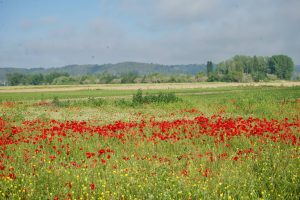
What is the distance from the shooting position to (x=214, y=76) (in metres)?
134

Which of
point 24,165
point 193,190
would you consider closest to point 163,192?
point 193,190

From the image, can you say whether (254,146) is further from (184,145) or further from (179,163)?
(179,163)

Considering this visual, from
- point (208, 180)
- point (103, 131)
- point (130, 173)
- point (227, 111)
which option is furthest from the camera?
point (227, 111)

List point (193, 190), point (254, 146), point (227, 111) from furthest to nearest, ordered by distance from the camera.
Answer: point (227, 111) → point (254, 146) → point (193, 190)

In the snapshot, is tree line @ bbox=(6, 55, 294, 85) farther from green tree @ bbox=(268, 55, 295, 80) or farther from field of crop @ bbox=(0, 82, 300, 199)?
field of crop @ bbox=(0, 82, 300, 199)

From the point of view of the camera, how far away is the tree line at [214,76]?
13891 cm

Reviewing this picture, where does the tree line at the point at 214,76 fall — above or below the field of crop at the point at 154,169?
above

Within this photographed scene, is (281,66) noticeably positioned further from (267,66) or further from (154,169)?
(154,169)

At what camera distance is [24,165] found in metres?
8.19

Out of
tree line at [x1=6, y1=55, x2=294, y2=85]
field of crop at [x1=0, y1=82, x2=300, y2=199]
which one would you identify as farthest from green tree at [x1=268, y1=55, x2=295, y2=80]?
field of crop at [x1=0, y1=82, x2=300, y2=199]

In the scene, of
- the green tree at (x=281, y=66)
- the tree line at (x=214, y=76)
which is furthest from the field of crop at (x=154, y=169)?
the green tree at (x=281, y=66)

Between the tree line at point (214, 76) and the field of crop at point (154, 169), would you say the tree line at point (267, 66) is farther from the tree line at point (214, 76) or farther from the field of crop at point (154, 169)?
the field of crop at point (154, 169)

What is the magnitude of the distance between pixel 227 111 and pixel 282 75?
16224cm

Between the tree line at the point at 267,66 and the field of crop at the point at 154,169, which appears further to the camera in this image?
the tree line at the point at 267,66
